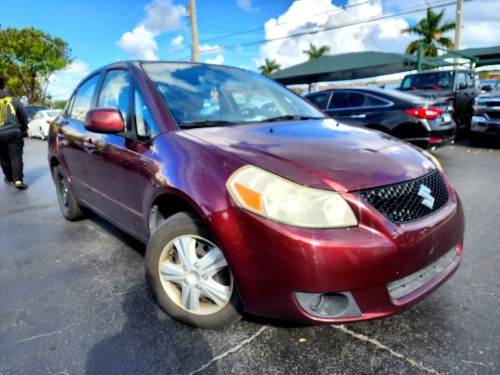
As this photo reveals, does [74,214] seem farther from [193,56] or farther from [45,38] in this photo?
[45,38]

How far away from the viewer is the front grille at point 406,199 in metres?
1.85

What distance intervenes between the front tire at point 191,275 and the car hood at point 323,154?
0.50 m

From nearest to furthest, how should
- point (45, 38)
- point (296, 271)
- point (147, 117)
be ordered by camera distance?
1. point (296, 271)
2. point (147, 117)
3. point (45, 38)

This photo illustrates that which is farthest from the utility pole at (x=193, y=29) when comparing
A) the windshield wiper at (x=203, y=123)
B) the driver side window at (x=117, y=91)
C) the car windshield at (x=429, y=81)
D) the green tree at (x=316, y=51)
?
the green tree at (x=316, y=51)

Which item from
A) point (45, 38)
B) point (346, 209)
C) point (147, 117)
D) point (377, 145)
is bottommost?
point (346, 209)

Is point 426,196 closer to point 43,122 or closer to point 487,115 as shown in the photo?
point 487,115

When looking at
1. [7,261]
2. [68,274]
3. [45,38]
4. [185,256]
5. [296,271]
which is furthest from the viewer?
[45,38]

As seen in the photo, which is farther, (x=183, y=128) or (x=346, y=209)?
(x=183, y=128)

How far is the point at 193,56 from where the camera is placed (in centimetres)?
1914

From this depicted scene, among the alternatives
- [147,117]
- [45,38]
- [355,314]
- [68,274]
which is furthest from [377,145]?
[45,38]

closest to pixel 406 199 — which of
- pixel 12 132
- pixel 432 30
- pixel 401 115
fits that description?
pixel 401 115

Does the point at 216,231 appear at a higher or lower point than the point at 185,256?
higher

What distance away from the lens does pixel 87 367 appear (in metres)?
1.99

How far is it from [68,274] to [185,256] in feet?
4.84
